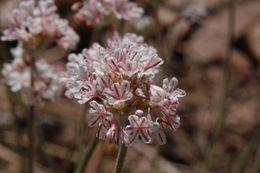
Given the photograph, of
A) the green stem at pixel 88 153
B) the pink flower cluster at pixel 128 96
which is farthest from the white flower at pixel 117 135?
the green stem at pixel 88 153

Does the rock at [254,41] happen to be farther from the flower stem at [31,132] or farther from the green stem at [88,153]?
the green stem at [88,153]

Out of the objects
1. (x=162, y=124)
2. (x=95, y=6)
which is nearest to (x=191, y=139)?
(x=95, y=6)

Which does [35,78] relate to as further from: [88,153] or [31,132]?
[88,153]

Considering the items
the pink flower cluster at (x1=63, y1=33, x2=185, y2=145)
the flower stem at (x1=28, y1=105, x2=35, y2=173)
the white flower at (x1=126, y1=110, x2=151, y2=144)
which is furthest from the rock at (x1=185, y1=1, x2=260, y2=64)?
the white flower at (x1=126, y1=110, x2=151, y2=144)

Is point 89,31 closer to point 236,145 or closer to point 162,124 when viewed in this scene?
point 236,145

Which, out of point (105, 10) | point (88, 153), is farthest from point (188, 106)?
point (88, 153)

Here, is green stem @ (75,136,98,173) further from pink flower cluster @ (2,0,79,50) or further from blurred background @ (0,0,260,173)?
blurred background @ (0,0,260,173)
